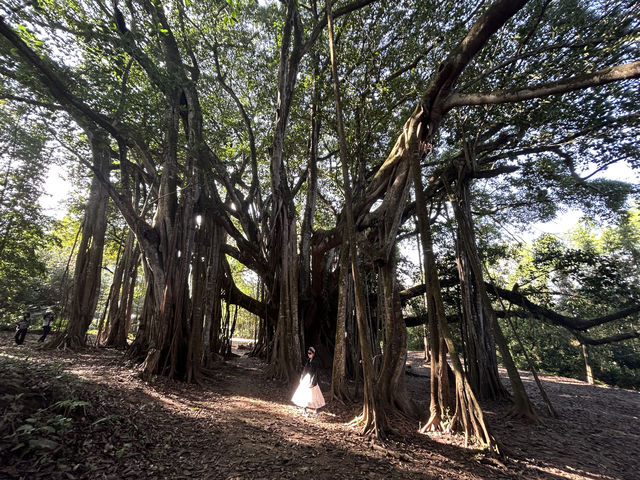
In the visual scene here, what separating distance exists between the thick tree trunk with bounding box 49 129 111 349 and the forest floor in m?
3.05

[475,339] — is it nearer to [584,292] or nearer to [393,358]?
[393,358]

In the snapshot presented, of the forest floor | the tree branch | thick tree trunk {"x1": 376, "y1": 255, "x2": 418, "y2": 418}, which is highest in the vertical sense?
the tree branch

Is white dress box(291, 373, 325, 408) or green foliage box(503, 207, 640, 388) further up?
green foliage box(503, 207, 640, 388)

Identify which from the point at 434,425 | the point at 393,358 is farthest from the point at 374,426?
the point at 393,358

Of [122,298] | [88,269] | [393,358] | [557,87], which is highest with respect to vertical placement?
[557,87]

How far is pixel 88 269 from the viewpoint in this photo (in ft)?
23.4

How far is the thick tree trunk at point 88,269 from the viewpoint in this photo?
6.58 m

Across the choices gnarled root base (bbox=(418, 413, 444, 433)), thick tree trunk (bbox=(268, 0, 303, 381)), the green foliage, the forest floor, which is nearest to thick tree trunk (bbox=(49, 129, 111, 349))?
the forest floor

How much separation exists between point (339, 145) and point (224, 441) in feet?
18.0

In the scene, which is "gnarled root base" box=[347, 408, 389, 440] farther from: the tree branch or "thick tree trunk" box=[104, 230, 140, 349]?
"thick tree trunk" box=[104, 230, 140, 349]

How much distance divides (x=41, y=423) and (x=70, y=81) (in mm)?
4921

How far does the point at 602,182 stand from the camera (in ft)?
22.9

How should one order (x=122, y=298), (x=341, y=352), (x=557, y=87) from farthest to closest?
(x=122, y=298), (x=341, y=352), (x=557, y=87)

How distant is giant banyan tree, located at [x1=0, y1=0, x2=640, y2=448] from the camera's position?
400 cm
